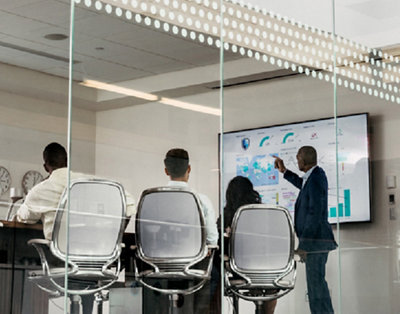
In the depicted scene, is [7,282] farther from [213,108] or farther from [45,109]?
[213,108]

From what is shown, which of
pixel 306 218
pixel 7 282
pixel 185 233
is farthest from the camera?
pixel 306 218

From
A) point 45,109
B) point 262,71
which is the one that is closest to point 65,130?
point 45,109

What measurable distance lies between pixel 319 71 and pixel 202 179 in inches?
47.2

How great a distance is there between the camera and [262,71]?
4957 millimetres

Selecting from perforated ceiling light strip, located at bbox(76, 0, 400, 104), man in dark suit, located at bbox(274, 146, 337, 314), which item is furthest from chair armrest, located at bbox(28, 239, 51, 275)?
man in dark suit, located at bbox(274, 146, 337, 314)

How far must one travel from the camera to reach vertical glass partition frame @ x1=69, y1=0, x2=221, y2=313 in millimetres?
4133

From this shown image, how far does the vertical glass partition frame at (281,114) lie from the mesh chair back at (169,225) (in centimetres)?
24

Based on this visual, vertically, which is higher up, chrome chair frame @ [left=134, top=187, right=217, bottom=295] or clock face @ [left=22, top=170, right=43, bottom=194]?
clock face @ [left=22, top=170, right=43, bottom=194]

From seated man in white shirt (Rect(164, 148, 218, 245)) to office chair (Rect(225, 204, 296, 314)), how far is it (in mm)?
152

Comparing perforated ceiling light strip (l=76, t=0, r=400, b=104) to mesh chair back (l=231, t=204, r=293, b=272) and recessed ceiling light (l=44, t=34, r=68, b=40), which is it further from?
mesh chair back (l=231, t=204, r=293, b=272)

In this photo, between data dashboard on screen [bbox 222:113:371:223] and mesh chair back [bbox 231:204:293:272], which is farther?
data dashboard on screen [bbox 222:113:371:223]

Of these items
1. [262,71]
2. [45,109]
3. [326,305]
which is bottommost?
[326,305]

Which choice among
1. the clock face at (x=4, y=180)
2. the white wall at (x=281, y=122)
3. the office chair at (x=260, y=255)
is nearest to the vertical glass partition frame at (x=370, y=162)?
the white wall at (x=281, y=122)

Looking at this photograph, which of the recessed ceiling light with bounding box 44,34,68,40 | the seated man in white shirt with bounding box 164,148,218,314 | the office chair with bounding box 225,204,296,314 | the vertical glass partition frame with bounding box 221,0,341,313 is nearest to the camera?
the recessed ceiling light with bounding box 44,34,68,40
